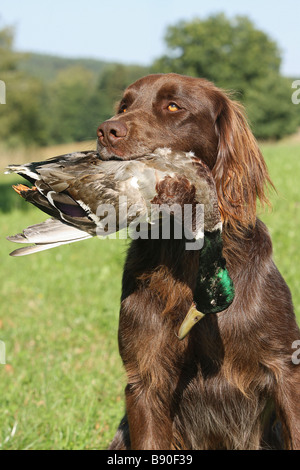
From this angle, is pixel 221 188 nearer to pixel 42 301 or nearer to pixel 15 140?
pixel 42 301

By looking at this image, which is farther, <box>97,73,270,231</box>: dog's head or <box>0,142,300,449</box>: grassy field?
<box>0,142,300,449</box>: grassy field

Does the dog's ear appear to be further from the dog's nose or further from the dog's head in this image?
the dog's nose

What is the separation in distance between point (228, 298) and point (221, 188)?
598 millimetres

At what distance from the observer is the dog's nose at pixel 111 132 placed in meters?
2.53

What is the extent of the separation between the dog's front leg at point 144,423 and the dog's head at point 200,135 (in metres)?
1.04

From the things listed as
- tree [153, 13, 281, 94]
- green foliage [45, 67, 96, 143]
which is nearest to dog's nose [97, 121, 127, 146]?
green foliage [45, 67, 96, 143]

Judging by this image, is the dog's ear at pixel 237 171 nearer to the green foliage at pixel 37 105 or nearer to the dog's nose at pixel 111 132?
the dog's nose at pixel 111 132

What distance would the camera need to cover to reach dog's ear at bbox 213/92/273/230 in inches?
108

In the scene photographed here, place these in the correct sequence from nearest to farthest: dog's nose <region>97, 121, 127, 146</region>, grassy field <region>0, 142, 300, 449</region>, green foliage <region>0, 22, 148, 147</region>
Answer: dog's nose <region>97, 121, 127, 146</region> → grassy field <region>0, 142, 300, 449</region> → green foliage <region>0, 22, 148, 147</region>

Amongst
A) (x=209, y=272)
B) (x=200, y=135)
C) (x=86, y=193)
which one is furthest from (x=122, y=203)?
(x=200, y=135)

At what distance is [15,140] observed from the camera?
30.6 metres

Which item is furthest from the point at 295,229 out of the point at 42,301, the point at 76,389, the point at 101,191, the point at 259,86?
the point at 259,86

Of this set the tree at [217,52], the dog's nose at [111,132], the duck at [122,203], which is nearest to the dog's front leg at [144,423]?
the duck at [122,203]

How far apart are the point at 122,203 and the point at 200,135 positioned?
68cm
